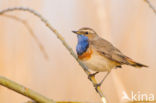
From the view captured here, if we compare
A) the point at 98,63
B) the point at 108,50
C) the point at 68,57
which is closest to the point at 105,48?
the point at 108,50

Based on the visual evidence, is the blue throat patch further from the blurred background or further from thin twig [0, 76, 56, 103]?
thin twig [0, 76, 56, 103]

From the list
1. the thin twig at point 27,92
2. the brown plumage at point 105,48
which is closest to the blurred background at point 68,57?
the brown plumage at point 105,48

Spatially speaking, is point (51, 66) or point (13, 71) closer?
point (13, 71)

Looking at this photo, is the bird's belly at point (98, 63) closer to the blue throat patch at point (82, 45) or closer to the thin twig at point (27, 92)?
the blue throat patch at point (82, 45)

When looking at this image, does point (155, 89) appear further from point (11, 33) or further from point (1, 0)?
point (1, 0)

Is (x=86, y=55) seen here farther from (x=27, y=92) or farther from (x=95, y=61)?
(x=27, y=92)

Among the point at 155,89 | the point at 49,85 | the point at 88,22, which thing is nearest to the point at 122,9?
the point at 88,22
